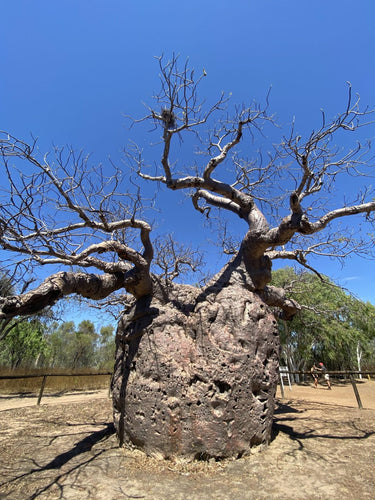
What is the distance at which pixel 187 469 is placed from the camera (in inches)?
138

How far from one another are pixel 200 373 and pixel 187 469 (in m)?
1.12

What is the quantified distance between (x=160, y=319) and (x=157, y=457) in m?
1.84

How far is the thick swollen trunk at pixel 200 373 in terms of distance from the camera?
12.3 feet

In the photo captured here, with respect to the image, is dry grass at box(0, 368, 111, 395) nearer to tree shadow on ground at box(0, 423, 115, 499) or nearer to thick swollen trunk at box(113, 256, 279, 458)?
tree shadow on ground at box(0, 423, 115, 499)

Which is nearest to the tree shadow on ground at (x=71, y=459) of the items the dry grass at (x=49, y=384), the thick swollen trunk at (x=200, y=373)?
the thick swollen trunk at (x=200, y=373)

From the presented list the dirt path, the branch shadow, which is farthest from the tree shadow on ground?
the dirt path

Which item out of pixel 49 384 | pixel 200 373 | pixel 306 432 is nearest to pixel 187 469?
pixel 200 373

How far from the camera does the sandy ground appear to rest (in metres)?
2.95

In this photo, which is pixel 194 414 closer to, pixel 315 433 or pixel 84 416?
pixel 315 433

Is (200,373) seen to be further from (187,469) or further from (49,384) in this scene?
(49,384)

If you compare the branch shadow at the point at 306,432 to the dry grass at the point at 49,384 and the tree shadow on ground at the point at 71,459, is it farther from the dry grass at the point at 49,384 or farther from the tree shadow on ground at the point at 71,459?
the dry grass at the point at 49,384

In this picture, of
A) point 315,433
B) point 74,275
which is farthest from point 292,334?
point 74,275

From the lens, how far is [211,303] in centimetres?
454

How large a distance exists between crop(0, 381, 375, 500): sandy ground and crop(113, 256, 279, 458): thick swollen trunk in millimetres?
290
